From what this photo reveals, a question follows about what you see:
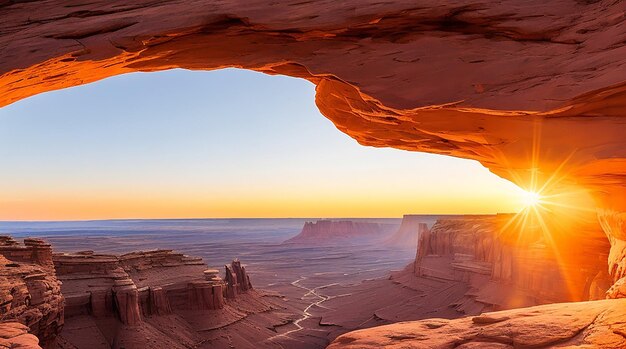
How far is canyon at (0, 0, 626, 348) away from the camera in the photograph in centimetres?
750

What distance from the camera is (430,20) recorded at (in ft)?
26.4

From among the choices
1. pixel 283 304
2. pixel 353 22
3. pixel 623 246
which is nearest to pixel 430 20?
pixel 353 22

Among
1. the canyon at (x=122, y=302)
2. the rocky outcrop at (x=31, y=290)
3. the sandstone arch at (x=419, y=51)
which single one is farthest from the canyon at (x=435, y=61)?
the canyon at (x=122, y=302)

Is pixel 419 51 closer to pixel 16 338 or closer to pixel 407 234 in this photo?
pixel 16 338

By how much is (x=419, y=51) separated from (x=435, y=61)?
368 millimetres

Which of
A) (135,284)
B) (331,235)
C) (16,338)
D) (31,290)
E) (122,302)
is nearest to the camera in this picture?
(16,338)

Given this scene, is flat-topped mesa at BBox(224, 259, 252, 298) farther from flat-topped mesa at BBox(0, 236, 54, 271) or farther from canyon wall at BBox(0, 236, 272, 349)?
flat-topped mesa at BBox(0, 236, 54, 271)

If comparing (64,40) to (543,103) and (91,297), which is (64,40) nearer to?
(543,103)

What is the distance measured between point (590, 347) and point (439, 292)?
38328 mm

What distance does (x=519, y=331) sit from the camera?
876cm

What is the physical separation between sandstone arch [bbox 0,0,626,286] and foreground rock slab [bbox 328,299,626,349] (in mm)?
3108

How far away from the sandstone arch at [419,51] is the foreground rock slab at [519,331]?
10.2ft

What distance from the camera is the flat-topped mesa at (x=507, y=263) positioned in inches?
1061

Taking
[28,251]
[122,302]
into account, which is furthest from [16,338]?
[122,302]
